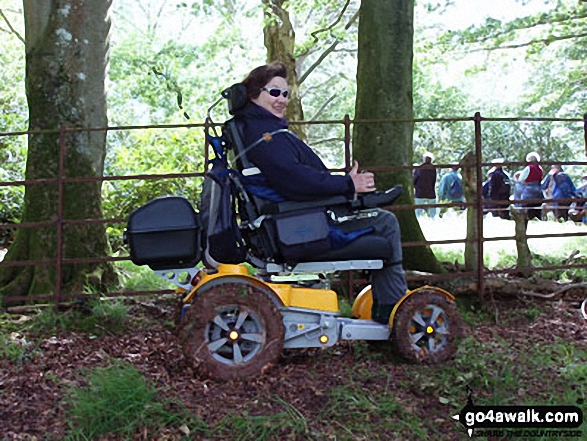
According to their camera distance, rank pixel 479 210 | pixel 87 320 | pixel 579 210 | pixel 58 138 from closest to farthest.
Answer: pixel 87 320, pixel 58 138, pixel 479 210, pixel 579 210

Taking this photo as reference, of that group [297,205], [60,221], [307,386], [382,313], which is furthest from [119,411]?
[60,221]

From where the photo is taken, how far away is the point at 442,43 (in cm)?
1572

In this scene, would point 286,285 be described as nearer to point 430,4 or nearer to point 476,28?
point 476,28

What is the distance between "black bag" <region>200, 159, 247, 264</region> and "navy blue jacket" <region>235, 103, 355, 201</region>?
8.8 inches

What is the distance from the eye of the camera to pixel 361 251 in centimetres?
432

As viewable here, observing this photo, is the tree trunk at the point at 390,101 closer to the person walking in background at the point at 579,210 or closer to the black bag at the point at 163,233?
the black bag at the point at 163,233

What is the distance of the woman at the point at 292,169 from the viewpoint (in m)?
4.14

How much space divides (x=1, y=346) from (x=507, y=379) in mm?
3358

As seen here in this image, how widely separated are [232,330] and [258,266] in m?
0.50

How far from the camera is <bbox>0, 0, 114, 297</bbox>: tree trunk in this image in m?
6.28

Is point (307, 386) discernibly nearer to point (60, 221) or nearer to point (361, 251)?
point (361, 251)

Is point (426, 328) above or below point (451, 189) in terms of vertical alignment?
below

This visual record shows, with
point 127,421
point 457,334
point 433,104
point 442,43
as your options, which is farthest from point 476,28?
point 433,104

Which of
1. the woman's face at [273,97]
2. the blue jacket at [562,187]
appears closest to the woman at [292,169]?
the woman's face at [273,97]
